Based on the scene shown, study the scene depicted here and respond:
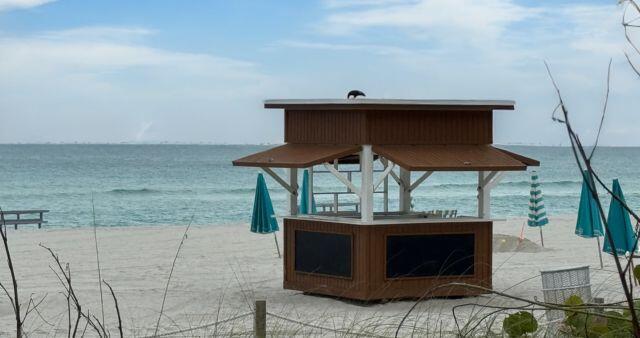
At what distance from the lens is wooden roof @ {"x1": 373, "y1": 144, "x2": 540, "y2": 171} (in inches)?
453

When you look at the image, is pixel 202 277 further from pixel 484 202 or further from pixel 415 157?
pixel 415 157

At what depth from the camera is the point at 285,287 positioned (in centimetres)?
1309

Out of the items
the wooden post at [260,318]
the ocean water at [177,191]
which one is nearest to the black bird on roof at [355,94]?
the wooden post at [260,318]

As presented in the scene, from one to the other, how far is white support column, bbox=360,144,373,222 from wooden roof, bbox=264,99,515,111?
483mm

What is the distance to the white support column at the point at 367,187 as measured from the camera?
11.9 m

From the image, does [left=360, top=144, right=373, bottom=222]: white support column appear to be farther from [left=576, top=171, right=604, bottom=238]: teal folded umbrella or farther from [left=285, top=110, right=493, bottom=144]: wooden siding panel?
[left=576, top=171, right=604, bottom=238]: teal folded umbrella

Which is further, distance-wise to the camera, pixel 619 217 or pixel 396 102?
pixel 619 217

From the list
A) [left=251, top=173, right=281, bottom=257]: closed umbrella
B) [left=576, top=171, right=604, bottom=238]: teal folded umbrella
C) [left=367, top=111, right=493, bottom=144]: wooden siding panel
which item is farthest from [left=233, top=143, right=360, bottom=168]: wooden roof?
[left=576, top=171, right=604, bottom=238]: teal folded umbrella

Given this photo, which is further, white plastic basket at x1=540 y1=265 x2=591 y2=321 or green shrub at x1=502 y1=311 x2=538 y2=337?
white plastic basket at x1=540 y1=265 x2=591 y2=321

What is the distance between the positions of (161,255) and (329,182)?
164 ft

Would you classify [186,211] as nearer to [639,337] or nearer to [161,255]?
[161,255]

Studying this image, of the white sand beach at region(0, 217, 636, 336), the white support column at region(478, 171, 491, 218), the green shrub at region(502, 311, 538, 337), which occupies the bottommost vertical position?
the white sand beach at region(0, 217, 636, 336)

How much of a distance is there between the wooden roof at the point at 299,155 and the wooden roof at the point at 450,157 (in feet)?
1.41

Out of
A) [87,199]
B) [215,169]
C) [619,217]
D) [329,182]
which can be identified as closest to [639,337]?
[619,217]
